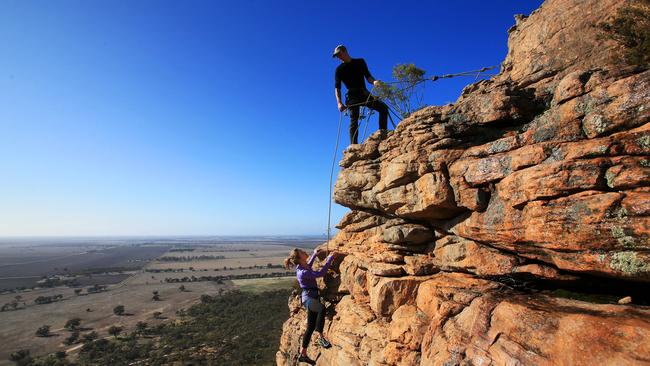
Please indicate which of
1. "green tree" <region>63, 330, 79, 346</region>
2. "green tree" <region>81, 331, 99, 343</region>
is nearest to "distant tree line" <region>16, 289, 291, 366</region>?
"green tree" <region>81, 331, 99, 343</region>

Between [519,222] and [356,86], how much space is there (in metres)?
7.74

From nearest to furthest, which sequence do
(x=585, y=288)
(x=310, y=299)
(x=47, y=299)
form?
(x=585, y=288) → (x=310, y=299) → (x=47, y=299)

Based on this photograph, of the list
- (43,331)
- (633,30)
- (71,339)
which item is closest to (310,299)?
(633,30)

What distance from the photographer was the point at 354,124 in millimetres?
13023

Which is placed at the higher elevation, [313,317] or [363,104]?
[363,104]

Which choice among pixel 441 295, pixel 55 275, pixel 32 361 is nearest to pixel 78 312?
pixel 32 361

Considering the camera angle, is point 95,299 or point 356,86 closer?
point 356,86

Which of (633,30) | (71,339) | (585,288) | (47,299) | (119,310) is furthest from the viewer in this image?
(47,299)

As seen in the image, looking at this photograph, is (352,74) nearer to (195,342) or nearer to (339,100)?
(339,100)

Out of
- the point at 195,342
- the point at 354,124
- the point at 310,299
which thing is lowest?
the point at 195,342

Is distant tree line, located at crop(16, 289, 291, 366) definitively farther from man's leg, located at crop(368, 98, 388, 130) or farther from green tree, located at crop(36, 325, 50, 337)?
man's leg, located at crop(368, 98, 388, 130)

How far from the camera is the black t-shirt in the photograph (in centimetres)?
1225

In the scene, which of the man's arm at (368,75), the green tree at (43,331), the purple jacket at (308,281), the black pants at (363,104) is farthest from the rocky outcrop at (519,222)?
the green tree at (43,331)

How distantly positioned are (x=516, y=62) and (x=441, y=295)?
7197mm
